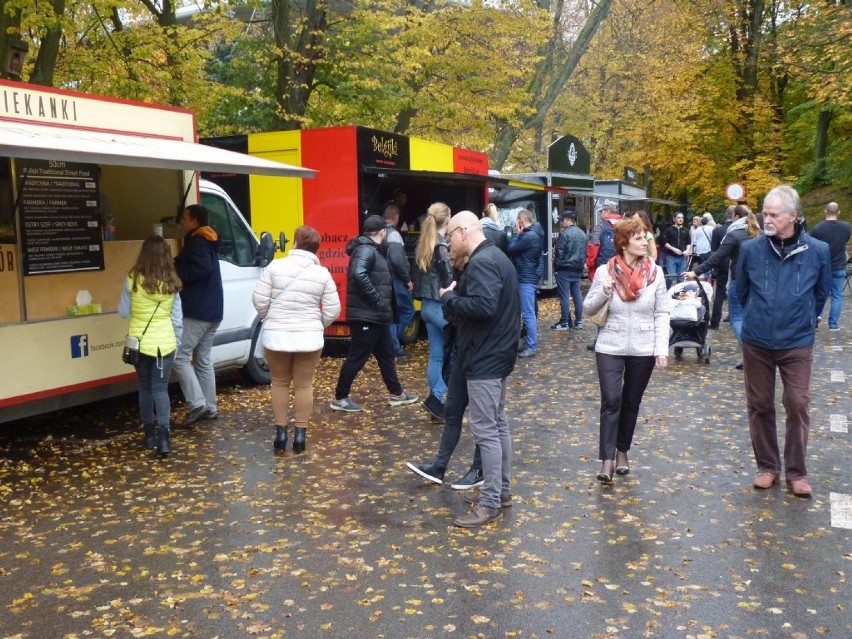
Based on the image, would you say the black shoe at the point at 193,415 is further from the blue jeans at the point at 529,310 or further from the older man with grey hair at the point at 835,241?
the older man with grey hair at the point at 835,241

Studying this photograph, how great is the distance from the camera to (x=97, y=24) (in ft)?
52.5

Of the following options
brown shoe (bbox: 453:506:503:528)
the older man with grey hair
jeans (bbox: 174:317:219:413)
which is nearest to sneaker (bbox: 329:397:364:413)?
jeans (bbox: 174:317:219:413)

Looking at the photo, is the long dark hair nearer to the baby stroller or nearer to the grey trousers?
the grey trousers

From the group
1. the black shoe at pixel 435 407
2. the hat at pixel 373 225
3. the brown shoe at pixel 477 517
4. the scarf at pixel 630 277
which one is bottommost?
the brown shoe at pixel 477 517

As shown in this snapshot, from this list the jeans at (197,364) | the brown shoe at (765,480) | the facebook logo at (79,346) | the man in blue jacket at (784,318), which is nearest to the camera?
the man in blue jacket at (784,318)

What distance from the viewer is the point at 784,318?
5.70 metres

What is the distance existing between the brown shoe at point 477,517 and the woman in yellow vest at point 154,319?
273 centimetres

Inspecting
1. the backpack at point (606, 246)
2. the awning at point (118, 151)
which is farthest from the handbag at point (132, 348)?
the backpack at point (606, 246)

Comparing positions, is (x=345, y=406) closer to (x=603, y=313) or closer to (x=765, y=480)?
(x=603, y=313)

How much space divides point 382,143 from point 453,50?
1016 centimetres

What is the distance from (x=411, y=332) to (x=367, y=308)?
4.57 meters

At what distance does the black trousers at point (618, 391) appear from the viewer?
5969 millimetres

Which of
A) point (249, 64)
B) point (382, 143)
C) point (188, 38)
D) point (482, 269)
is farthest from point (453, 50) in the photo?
point (482, 269)

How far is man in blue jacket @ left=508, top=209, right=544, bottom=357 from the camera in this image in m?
11.4
